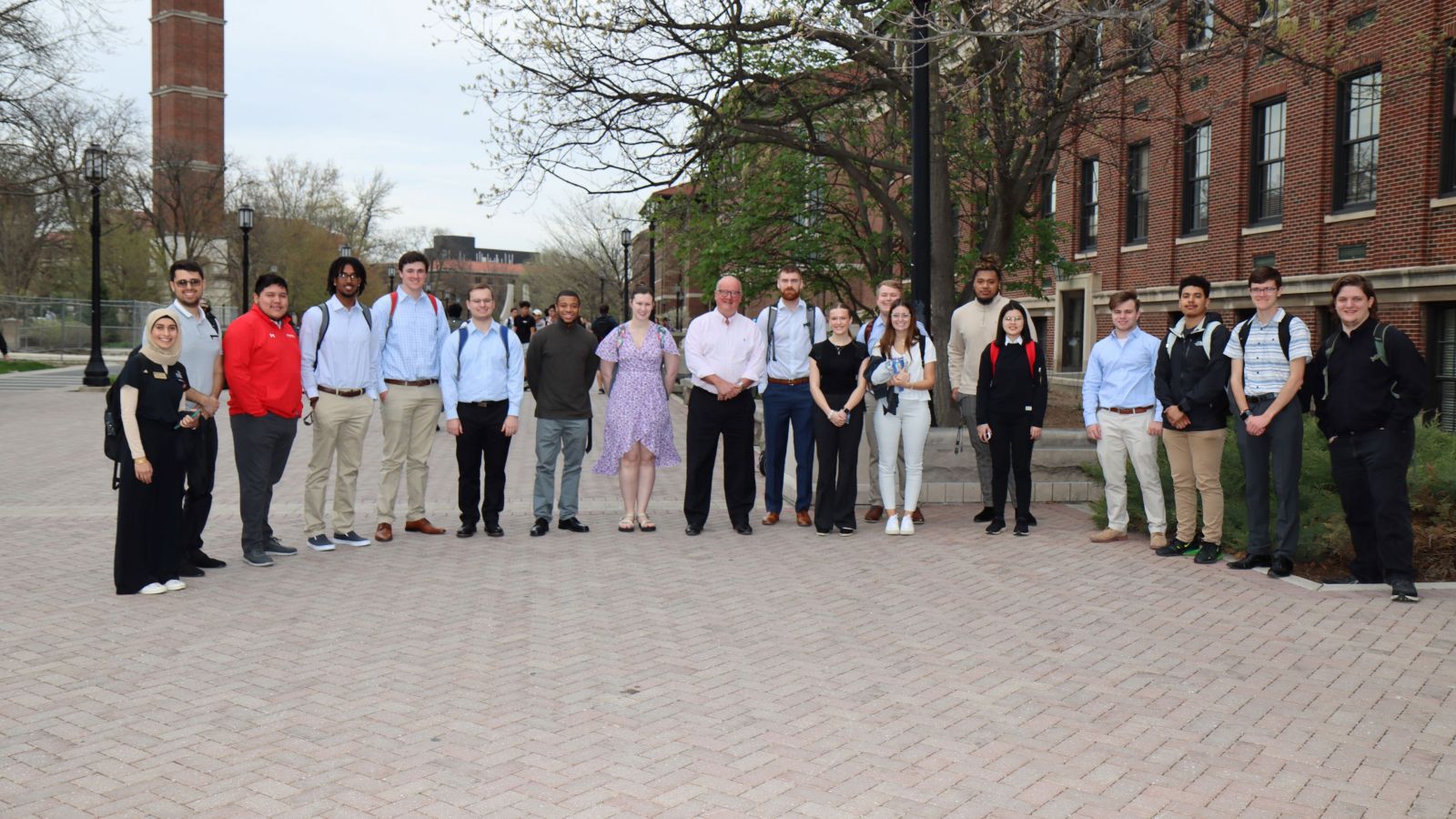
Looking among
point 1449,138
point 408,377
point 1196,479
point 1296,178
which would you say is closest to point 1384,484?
point 1196,479

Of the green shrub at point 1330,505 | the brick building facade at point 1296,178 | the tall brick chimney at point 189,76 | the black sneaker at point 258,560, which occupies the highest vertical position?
Answer: the tall brick chimney at point 189,76

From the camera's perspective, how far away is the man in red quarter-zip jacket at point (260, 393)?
7.90 m

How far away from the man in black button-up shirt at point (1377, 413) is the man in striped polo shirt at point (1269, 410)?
30 cm

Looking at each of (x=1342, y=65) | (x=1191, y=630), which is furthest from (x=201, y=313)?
(x=1342, y=65)

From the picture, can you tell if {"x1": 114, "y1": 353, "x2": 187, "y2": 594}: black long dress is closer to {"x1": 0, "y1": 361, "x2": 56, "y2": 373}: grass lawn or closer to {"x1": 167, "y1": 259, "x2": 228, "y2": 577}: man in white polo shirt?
{"x1": 167, "y1": 259, "x2": 228, "y2": 577}: man in white polo shirt

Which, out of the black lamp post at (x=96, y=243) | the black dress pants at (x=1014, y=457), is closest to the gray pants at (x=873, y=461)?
the black dress pants at (x=1014, y=457)

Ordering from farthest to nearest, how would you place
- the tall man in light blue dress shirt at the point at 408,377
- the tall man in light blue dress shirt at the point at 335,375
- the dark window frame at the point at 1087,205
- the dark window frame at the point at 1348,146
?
1. the dark window frame at the point at 1087,205
2. the dark window frame at the point at 1348,146
3. the tall man in light blue dress shirt at the point at 408,377
4. the tall man in light blue dress shirt at the point at 335,375

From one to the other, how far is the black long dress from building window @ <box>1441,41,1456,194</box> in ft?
56.4

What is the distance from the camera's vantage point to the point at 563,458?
9.59m

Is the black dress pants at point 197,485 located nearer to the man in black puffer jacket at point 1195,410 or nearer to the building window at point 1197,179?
the man in black puffer jacket at point 1195,410

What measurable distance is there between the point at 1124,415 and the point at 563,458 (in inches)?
173

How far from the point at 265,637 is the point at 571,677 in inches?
71.8

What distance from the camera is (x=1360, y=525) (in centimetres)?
736

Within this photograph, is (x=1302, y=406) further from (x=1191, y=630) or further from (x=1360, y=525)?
(x=1191, y=630)
